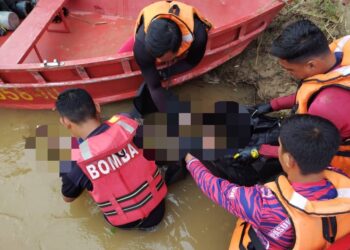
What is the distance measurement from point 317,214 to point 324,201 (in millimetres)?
89

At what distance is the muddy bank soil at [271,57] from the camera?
3.91m

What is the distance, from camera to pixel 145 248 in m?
3.13

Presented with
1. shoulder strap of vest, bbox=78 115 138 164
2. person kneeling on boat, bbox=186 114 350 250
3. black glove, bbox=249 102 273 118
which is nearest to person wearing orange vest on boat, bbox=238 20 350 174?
person kneeling on boat, bbox=186 114 350 250

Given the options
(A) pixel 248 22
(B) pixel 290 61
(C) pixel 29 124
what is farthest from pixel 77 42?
(B) pixel 290 61

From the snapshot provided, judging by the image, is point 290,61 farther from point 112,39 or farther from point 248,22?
point 112,39

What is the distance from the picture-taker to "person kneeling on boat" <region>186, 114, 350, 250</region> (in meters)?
1.88

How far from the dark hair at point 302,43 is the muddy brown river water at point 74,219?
35.8 inches

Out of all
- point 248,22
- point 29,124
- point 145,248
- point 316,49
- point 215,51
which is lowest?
point 145,248

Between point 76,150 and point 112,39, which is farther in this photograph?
point 112,39

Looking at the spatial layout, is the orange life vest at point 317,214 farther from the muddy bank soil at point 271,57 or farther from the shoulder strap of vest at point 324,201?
the muddy bank soil at point 271,57

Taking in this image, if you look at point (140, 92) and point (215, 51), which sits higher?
point (215, 51)

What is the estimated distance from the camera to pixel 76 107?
95.1 inches

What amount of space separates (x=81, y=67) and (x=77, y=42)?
1.20 metres

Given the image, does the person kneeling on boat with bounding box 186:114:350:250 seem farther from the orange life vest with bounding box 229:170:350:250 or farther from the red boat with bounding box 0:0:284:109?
the red boat with bounding box 0:0:284:109
